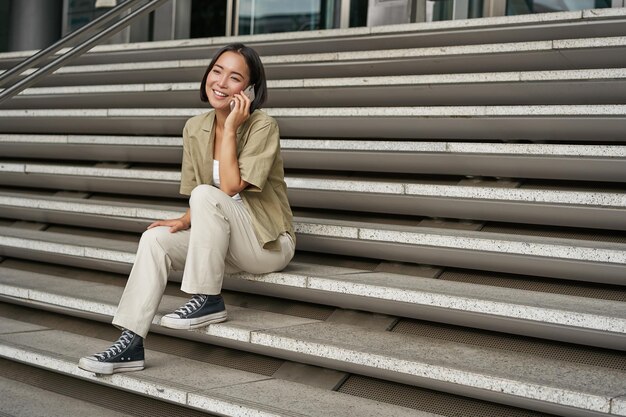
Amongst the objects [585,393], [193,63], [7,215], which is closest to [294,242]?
[585,393]

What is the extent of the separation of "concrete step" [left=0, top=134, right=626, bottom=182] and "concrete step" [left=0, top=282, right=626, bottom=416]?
3.07ft

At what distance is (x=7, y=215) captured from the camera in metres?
4.79

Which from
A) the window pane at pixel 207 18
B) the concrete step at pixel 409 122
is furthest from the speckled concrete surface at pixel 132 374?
the window pane at pixel 207 18

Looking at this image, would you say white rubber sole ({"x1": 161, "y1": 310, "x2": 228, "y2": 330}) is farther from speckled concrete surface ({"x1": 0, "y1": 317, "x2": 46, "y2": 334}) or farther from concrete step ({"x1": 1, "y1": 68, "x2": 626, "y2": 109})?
concrete step ({"x1": 1, "y1": 68, "x2": 626, "y2": 109})

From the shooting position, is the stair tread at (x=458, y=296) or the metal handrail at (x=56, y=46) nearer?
the stair tread at (x=458, y=296)

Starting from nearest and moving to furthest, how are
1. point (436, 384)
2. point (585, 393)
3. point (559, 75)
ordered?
point (585, 393) → point (436, 384) → point (559, 75)

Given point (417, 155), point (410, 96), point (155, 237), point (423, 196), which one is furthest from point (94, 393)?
point (410, 96)

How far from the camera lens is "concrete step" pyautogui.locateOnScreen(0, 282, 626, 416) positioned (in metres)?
2.40

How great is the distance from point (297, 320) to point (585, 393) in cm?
120

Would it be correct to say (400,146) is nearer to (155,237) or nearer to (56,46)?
(155,237)

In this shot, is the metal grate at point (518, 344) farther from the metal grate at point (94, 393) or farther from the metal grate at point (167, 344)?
the metal grate at point (94, 393)

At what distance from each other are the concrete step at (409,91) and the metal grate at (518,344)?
1385 millimetres

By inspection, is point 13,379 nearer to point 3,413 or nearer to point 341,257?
point 3,413

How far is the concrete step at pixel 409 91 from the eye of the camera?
383cm
